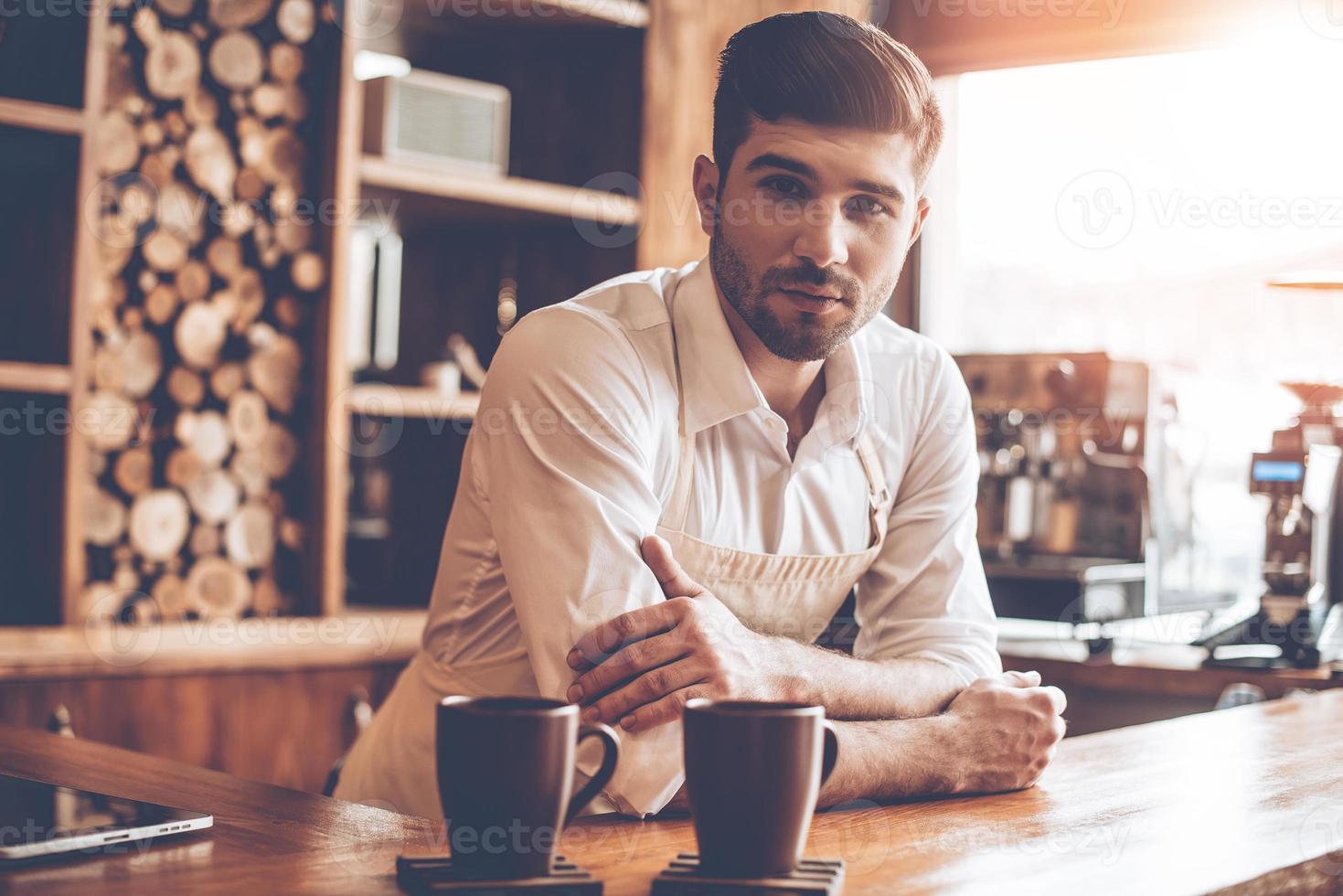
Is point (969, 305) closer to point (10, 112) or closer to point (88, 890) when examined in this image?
point (10, 112)

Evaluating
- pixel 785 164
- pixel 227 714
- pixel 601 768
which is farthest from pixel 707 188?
pixel 227 714

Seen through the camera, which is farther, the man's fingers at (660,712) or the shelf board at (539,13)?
the shelf board at (539,13)

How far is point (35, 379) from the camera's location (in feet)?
7.90

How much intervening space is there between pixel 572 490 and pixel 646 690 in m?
0.21

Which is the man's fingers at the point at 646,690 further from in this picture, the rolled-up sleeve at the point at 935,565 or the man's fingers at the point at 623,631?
the rolled-up sleeve at the point at 935,565

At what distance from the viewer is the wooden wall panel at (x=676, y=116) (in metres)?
3.23

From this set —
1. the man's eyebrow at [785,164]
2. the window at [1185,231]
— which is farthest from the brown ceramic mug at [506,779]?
the window at [1185,231]

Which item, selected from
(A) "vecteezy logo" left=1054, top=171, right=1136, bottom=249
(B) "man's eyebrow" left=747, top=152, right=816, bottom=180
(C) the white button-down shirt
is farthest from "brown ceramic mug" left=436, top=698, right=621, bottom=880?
(A) "vecteezy logo" left=1054, top=171, right=1136, bottom=249

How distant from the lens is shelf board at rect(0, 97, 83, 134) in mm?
2379

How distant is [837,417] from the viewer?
65.4 inches

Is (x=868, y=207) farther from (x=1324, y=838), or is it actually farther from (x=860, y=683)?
(x=1324, y=838)

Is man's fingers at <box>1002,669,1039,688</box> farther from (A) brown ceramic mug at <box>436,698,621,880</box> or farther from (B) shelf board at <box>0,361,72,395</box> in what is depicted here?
(B) shelf board at <box>0,361,72,395</box>

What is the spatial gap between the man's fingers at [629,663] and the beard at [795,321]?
431 mm

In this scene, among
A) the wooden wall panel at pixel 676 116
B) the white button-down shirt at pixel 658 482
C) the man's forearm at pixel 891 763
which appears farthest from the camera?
the wooden wall panel at pixel 676 116
